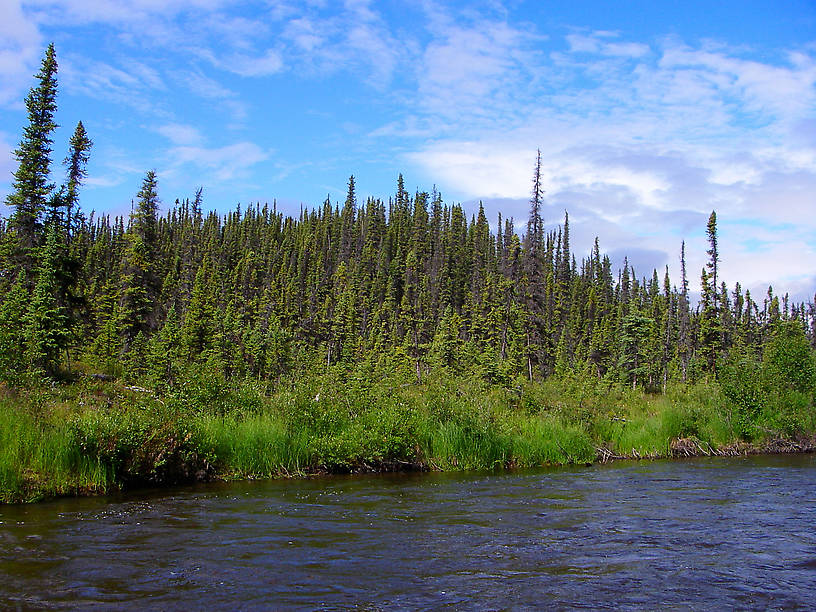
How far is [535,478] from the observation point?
20.9 meters

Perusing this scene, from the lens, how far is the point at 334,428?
70.4 ft

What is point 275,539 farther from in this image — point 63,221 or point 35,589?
point 63,221

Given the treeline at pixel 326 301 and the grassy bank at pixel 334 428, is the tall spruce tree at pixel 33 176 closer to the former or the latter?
the treeline at pixel 326 301

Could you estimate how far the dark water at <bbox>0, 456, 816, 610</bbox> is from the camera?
9.20 meters

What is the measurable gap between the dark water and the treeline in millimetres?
9053

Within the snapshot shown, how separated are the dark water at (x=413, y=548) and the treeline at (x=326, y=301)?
9.05 meters

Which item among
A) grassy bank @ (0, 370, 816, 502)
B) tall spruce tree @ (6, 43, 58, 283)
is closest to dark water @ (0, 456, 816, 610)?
grassy bank @ (0, 370, 816, 502)

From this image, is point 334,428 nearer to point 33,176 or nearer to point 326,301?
point 33,176

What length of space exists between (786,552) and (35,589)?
42.7ft

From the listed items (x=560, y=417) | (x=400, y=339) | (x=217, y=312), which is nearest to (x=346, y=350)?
(x=217, y=312)

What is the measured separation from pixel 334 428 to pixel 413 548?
9.94 metres

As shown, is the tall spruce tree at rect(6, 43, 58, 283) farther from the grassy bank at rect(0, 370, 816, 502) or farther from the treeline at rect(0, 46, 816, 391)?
the grassy bank at rect(0, 370, 816, 502)

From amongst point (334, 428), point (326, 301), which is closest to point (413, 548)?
point (334, 428)

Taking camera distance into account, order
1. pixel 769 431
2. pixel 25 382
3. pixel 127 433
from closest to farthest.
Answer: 1. pixel 127 433
2. pixel 25 382
3. pixel 769 431
